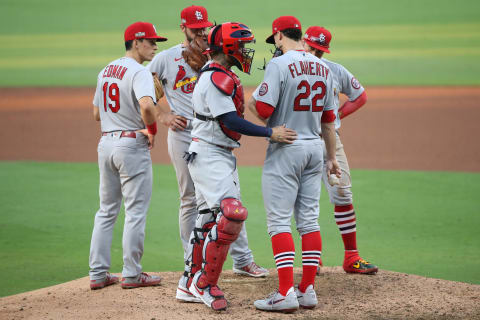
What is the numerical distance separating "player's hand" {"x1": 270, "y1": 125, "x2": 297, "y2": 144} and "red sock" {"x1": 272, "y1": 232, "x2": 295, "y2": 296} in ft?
2.11

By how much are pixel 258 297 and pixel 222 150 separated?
1.13 meters

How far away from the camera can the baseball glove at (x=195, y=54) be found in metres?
5.41

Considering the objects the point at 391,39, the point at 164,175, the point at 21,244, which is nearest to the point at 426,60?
the point at 391,39

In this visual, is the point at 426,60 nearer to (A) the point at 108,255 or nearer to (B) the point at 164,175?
(B) the point at 164,175

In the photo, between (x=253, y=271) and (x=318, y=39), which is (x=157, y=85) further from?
(x=253, y=271)

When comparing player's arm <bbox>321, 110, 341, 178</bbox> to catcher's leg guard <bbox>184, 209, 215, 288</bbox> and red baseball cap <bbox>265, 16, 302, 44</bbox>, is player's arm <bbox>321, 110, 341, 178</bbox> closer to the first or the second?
red baseball cap <bbox>265, 16, 302, 44</bbox>

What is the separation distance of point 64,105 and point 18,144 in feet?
12.2

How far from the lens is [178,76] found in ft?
17.9

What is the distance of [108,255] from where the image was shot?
205 inches

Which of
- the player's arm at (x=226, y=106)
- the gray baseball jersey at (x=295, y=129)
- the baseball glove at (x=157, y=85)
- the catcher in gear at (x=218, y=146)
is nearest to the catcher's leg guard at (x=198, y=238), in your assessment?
the catcher in gear at (x=218, y=146)

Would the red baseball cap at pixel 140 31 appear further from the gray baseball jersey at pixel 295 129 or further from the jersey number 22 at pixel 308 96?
the jersey number 22 at pixel 308 96

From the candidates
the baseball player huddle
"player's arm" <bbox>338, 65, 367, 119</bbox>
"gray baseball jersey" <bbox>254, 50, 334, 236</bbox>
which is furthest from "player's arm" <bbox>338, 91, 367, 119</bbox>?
"gray baseball jersey" <bbox>254, 50, 334, 236</bbox>

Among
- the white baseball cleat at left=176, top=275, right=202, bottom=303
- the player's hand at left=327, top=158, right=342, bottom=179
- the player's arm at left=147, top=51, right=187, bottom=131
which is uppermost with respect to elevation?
the player's arm at left=147, top=51, right=187, bottom=131

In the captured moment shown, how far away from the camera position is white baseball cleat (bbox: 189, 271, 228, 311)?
4.46 metres
